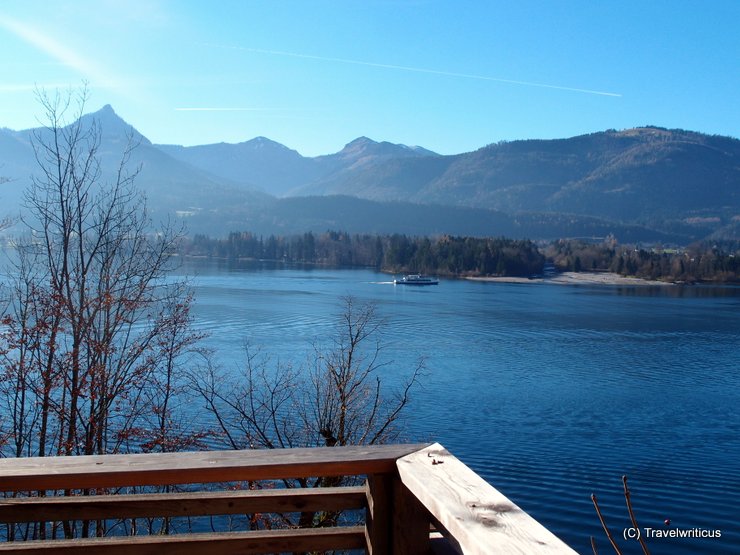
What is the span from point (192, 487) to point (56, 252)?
14.2ft

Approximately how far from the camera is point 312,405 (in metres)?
14.6

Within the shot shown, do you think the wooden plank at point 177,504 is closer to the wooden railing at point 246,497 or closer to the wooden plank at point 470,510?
the wooden railing at point 246,497

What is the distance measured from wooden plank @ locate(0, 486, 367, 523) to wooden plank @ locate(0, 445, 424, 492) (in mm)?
65

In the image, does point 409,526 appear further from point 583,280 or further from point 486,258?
point 486,258

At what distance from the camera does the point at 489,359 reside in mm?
25406

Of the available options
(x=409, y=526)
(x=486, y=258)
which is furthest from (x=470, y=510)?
(x=486, y=258)

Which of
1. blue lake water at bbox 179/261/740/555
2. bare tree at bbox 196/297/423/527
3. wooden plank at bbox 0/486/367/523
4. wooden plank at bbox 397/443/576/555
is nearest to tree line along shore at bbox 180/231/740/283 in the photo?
blue lake water at bbox 179/261/740/555

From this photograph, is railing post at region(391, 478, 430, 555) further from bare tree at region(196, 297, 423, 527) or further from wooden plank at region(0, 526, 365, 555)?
bare tree at region(196, 297, 423, 527)

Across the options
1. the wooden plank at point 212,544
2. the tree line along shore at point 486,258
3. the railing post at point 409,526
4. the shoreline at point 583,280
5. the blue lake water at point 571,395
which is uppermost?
the tree line along shore at point 486,258

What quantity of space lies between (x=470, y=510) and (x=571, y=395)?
19.4 m

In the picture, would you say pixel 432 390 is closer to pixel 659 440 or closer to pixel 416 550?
pixel 659 440

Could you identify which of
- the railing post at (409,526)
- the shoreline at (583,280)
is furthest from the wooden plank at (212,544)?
the shoreline at (583,280)

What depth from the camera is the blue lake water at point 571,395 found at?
12586mm

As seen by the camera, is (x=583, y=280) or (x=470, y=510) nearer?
(x=470, y=510)
